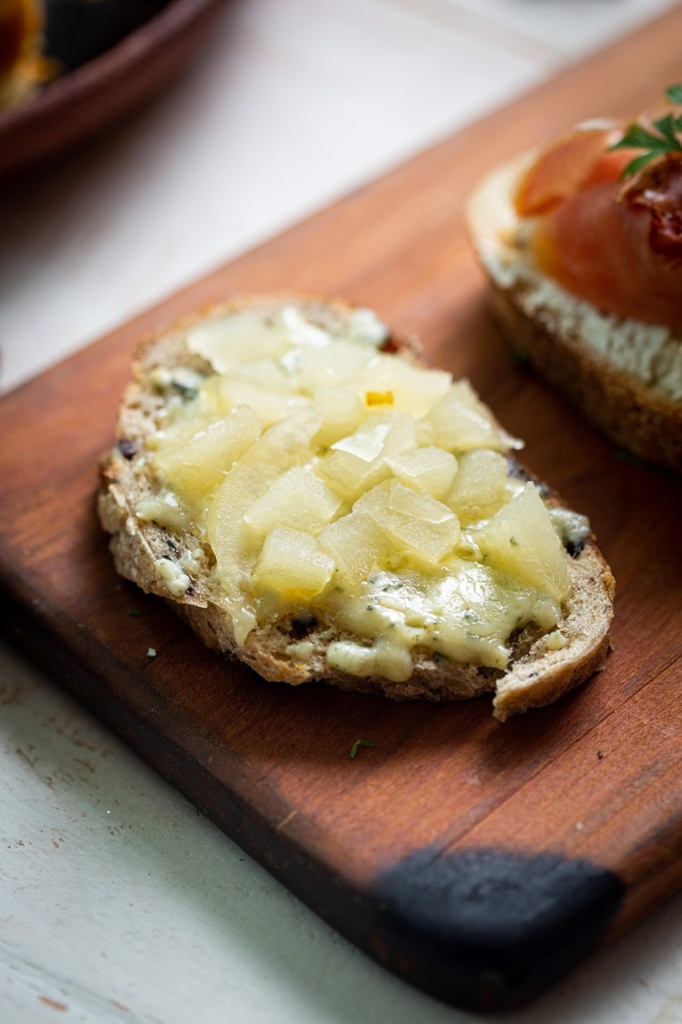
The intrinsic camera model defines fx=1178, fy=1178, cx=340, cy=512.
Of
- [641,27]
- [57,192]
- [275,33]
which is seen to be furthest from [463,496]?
[275,33]

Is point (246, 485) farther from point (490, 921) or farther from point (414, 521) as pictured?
point (490, 921)

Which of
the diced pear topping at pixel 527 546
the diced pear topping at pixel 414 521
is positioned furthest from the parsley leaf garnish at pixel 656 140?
the diced pear topping at pixel 414 521

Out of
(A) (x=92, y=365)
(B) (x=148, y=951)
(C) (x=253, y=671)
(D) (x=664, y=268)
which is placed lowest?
(B) (x=148, y=951)

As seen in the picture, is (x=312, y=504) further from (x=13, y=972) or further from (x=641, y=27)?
(x=641, y=27)

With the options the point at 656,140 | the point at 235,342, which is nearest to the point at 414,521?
the point at 235,342

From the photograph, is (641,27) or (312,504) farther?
(641,27)

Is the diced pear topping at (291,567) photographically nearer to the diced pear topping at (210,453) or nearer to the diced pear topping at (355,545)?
the diced pear topping at (355,545)

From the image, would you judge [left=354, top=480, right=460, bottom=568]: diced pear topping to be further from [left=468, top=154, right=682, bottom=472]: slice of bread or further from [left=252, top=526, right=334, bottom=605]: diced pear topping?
[left=468, top=154, right=682, bottom=472]: slice of bread
